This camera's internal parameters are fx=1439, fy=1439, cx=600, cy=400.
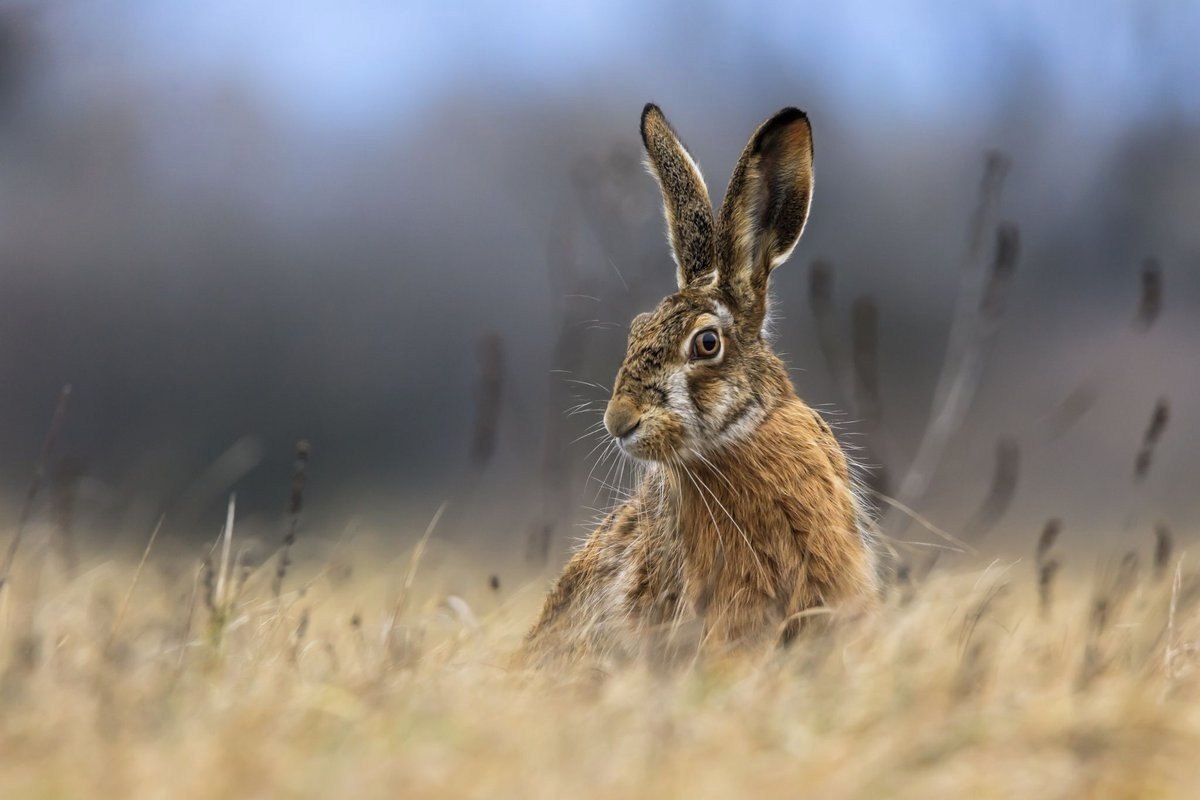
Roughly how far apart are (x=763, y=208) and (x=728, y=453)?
103cm

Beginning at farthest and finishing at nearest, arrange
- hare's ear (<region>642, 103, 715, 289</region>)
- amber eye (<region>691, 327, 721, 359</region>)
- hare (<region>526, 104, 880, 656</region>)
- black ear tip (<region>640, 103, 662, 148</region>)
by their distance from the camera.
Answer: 1. black ear tip (<region>640, 103, 662, 148</region>)
2. hare's ear (<region>642, 103, 715, 289</region>)
3. amber eye (<region>691, 327, 721, 359</region>)
4. hare (<region>526, 104, 880, 656</region>)

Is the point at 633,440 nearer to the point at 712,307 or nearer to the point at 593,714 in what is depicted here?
the point at 712,307

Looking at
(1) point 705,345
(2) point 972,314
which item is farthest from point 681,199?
(2) point 972,314

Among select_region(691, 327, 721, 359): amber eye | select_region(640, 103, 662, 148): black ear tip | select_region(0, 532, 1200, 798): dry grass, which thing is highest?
select_region(640, 103, 662, 148): black ear tip

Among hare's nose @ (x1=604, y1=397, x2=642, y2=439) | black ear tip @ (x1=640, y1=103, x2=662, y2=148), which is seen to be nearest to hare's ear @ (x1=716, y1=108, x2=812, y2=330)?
black ear tip @ (x1=640, y1=103, x2=662, y2=148)

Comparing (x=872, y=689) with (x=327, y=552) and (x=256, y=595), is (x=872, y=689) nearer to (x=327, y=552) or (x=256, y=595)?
(x=256, y=595)

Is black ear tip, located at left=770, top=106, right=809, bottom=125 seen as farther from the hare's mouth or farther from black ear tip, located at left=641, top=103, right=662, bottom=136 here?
the hare's mouth

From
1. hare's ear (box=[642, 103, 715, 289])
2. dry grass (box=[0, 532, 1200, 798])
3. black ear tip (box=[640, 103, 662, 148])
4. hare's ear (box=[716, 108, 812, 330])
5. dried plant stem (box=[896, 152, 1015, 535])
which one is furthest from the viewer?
dried plant stem (box=[896, 152, 1015, 535])

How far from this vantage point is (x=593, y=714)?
373cm

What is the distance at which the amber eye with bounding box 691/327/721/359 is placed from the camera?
5578mm

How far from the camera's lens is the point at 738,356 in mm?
5641

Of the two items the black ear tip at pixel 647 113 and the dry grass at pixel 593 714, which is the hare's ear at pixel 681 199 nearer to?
the black ear tip at pixel 647 113

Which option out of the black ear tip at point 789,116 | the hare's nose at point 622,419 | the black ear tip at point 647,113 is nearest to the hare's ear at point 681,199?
the black ear tip at point 647,113

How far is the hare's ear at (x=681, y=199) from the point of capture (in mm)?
5961
